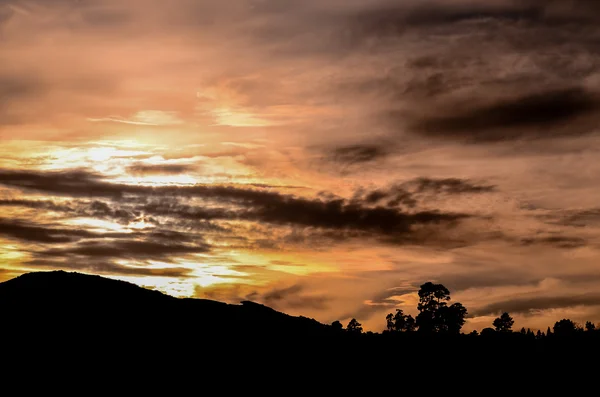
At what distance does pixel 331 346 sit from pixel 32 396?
27.9m

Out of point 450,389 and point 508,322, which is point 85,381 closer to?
point 450,389

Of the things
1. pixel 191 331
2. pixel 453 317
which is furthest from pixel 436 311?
pixel 191 331

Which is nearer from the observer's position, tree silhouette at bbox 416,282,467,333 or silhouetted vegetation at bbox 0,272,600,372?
silhouetted vegetation at bbox 0,272,600,372

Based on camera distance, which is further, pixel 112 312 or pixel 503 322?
pixel 503 322

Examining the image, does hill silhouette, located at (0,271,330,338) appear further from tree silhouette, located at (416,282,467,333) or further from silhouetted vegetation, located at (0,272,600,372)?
tree silhouette, located at (416,282,467,333)

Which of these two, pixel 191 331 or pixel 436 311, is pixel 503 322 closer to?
pixel 436 311

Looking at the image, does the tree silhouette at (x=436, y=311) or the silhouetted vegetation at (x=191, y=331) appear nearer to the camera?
the silhouetted vegetation at (x=191, y=331)

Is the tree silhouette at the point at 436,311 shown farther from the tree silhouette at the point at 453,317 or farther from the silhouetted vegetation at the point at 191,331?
the silhouetted vegetation at the point at 191,331

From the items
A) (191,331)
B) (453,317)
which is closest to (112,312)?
(191,331)

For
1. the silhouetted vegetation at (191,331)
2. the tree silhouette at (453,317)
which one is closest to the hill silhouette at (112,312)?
the silhouetted vegetation at (191,331)

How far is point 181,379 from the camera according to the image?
211ft

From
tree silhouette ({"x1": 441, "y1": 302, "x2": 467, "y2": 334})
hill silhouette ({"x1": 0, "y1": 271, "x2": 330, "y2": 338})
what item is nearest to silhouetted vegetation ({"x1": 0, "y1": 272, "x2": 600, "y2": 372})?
hill silhouette ({"x1": 0, "y1": 271, "x2": 330, "y2": 338})

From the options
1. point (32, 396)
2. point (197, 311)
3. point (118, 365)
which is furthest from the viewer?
point (197, 311)

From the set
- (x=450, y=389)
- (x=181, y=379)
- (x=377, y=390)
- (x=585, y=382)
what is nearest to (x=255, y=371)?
(x=181, y=379)
